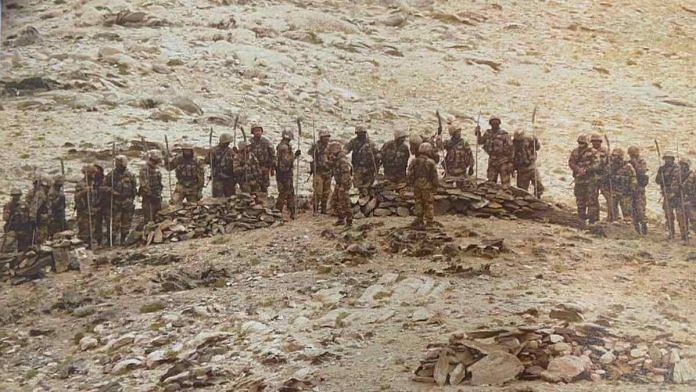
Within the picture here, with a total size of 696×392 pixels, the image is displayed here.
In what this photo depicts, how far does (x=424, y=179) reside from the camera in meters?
6.11

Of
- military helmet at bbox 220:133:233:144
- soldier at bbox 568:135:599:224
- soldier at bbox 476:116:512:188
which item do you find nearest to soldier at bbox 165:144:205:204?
military helmet at bbox 220:133:233:144

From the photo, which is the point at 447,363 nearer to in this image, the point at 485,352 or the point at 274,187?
the point at 485,352

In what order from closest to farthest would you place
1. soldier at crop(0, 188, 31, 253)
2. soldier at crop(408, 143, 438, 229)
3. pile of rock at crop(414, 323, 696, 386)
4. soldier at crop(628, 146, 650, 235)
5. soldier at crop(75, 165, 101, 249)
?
pile of rock at crop(414, 323, 696, 386), soldier at crop(628, 146, 650, 235), soldier at crop(408, 143, 438, 229), soldier at crop(0, 188, 31, 253), soldier at crop(75, 165, 101, 249)

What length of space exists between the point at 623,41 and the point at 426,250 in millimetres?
2135

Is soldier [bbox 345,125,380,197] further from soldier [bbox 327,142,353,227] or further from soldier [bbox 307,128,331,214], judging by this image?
soldier [bbox 307,128,331,214]

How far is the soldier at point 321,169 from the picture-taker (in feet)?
21.5

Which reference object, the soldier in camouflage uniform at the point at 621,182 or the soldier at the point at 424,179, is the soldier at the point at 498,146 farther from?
the soldier in camouflage uniform at the point at 621,182

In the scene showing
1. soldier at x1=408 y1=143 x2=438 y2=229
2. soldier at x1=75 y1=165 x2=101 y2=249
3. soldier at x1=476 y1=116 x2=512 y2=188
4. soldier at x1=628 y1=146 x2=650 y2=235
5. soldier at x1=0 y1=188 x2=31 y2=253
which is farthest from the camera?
soldier at x1=75 y1=165 x2=101 y2=249

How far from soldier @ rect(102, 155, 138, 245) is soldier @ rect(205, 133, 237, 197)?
1.96ft

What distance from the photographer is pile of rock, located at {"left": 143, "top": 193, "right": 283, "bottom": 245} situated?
6.31 m

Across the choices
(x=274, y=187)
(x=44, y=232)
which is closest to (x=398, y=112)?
(x=274, y=187)

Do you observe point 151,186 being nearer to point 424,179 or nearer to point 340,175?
point 340,175

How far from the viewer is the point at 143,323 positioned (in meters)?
5.33

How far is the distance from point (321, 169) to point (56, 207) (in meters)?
2.03
